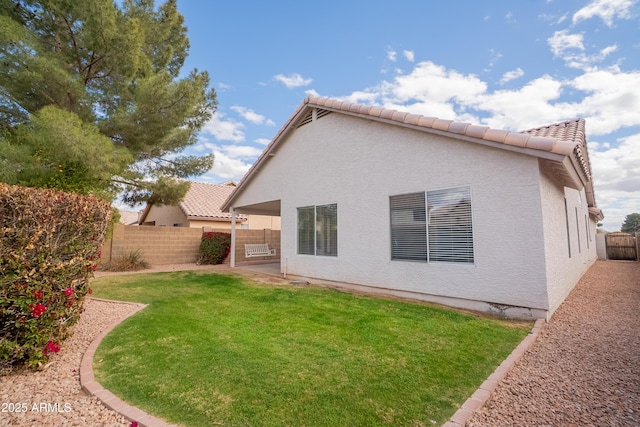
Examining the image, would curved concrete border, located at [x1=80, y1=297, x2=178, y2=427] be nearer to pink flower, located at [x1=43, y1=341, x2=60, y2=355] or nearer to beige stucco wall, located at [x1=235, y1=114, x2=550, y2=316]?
pink flower, located at [x1=43, y1=341, x2=60, y2=355]

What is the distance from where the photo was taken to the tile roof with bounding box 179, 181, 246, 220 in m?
21.6

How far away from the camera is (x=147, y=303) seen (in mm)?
7539

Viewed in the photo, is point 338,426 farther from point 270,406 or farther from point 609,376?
point 609,376

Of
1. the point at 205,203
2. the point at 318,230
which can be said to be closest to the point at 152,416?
the point at 318,230

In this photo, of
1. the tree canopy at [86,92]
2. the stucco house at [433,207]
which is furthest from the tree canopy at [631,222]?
the tree canopy at [86,92]

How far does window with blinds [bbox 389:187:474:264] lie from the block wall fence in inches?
502

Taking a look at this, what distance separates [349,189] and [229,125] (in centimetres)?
1310

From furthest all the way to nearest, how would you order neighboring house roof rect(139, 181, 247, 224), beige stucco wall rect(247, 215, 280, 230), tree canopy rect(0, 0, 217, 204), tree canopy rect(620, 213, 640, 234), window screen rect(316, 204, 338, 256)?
1. tree canopy rect(620, 213, 640, 234)
2. beige stucco wall rect(247, 215, 280, 230)
3. neighboring house roof rect(139, 181, 247, 224)
4. window screen rect(316, 204, 338, 256)
5. tree canopy rect(0, 0, 217, 204)

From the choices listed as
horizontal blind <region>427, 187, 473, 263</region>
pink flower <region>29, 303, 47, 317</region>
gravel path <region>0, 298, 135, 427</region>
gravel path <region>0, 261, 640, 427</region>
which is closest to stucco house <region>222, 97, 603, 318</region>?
horizontal blind <region>427, 187, 473, 263</region>

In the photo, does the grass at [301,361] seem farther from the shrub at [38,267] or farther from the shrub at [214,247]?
the shrub at [214,247]

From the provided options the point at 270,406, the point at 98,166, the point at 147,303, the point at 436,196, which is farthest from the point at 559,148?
the point at 98,166

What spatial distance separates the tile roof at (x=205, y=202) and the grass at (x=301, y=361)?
15082mm

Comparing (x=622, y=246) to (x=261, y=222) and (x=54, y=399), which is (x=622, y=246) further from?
(x=54, y=399)

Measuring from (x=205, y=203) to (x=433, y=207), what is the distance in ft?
68.0
